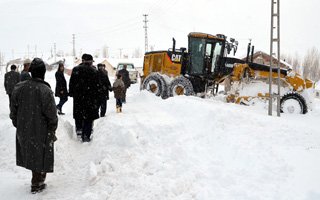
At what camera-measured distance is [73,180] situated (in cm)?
517

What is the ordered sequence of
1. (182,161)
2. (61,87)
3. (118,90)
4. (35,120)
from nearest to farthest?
(35,120) → (182,161) → (61,87) → (118,90)

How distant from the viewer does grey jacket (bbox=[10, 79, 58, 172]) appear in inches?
181

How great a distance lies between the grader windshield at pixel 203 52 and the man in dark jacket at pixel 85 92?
27.3ft

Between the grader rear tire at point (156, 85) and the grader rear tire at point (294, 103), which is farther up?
the grader rear tire at point (156, 85)

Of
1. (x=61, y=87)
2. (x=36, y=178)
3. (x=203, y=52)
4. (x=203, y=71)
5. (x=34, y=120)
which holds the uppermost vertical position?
(x=203, y=52)

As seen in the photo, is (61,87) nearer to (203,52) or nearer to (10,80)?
(10,80)

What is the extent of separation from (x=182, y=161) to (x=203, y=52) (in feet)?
31.9

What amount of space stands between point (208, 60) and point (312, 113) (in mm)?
4580

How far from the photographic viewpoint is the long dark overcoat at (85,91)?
6.86 meters

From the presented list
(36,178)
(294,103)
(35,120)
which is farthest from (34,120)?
(294,103)

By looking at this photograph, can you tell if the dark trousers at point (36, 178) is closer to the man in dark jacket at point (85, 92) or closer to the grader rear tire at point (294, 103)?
the man in dark jacket at point (85, 92)

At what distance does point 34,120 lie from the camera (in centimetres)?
459

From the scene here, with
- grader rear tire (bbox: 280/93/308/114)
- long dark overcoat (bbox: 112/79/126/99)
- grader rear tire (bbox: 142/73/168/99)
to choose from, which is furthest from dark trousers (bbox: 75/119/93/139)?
grader rear tire (bbox: 280/93/308/114)

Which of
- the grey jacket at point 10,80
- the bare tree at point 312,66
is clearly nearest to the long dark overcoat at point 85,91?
the grey jacket at point 10,80
